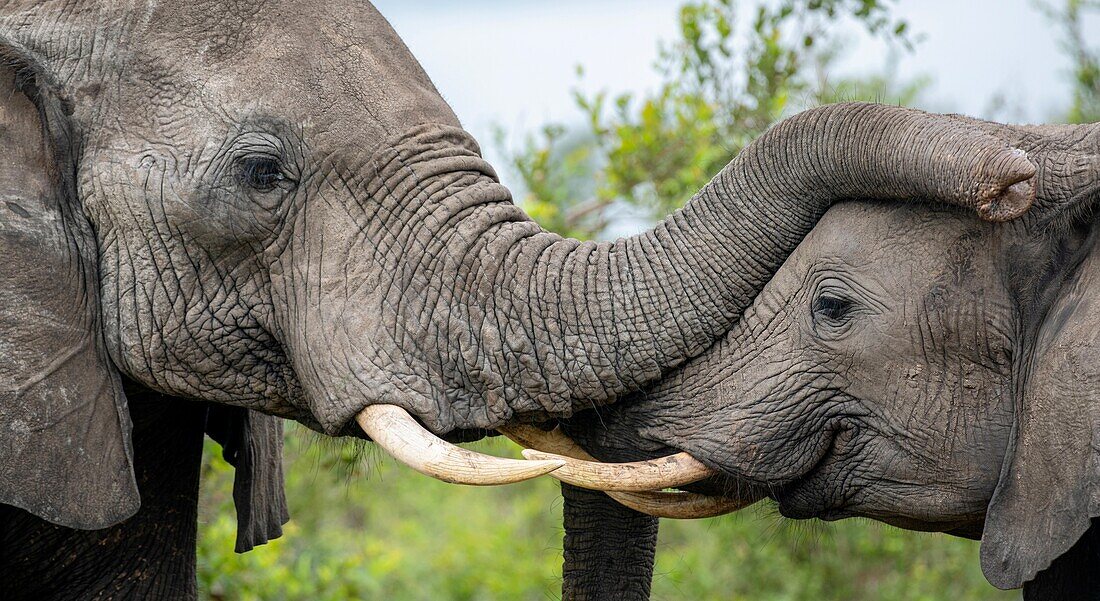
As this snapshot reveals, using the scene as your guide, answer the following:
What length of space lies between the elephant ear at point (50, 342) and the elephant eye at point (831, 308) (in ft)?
6.09

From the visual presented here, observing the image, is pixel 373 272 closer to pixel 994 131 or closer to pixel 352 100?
pixel 352 100

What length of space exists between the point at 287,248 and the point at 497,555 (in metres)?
6.46

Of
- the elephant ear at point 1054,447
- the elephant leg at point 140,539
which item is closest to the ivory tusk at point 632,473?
the elephant ear at point 1054,447

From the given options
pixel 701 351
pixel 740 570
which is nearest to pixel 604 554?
pixel 701 351

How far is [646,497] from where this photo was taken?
13.0ft

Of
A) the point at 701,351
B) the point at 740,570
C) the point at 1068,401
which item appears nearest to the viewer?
the point at 1068,401

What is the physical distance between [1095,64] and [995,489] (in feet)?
20.4

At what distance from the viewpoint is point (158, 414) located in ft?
14.3

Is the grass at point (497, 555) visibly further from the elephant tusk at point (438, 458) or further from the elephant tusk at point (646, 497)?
the elephant tusk at point (438, 458)

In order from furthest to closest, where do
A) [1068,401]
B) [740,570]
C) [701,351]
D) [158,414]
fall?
[740,570] → [158,414] → [701,351] → [1068,401]

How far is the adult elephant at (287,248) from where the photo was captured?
12.0ft

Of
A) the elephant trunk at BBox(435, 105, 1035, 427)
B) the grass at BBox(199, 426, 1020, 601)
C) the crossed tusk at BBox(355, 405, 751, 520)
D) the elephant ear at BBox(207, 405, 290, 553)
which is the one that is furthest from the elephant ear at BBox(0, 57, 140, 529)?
the grass at BBox(199, 426, 1020, 601)

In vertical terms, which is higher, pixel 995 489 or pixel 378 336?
pixel 378 336

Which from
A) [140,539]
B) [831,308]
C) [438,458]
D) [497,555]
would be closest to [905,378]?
[831,308]
